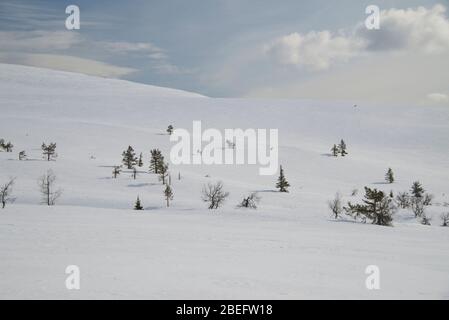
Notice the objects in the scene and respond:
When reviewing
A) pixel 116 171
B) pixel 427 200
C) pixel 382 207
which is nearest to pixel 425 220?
pixel 382 207

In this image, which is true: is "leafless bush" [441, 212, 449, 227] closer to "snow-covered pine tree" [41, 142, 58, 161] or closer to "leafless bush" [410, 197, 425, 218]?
"leafless bush" [410, 197, 425, 218]

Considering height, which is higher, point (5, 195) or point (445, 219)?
point (5, 195)

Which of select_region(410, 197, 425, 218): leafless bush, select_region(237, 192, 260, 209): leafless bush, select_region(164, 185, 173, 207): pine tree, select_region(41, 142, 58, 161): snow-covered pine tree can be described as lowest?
select_region(410, 197, 425, 218): leafless bush

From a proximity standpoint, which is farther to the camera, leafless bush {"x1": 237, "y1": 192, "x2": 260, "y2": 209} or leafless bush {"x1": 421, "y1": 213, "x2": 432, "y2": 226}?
leafless bush {"x1": 237, "y1": 192, "x2": 260, "y2": 209}

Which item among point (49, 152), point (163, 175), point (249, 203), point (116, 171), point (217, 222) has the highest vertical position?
point (49, 152)

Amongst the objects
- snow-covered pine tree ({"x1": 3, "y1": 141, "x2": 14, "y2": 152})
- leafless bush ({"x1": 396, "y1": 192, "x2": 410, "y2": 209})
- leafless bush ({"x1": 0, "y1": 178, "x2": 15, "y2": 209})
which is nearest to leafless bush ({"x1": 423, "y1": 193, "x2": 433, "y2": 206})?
leafless bush ({"x1": 396, "y1": 192, "x2": 410, "y2": 209})

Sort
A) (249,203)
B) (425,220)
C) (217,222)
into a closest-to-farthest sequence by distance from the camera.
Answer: (217,222) → (425,220) → (249,203)

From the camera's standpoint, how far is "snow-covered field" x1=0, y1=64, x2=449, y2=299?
10172 millimetres

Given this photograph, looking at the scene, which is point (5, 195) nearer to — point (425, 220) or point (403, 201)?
point (425, 220)

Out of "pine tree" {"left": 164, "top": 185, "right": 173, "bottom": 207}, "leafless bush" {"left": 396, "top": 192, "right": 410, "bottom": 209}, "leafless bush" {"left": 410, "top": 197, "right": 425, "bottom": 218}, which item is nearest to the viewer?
"leafless bush" {"left": 410, "top": 197, "right": 425, "bottom": 218}

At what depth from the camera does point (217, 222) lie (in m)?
22.0

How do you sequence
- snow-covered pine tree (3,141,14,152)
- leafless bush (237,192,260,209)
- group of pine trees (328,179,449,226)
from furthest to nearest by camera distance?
snow-covered pine tree (3,141,14,152) < leafless bush (237,192,260,209) < group of pine trees (328,179,449,226)
